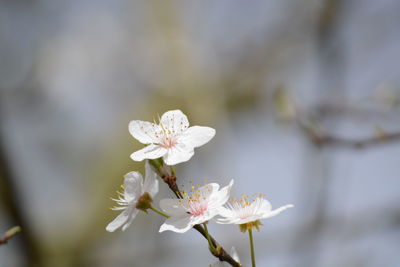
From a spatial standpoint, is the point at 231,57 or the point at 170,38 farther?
the point at 170,38

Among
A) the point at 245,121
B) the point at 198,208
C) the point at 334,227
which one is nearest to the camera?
the point at 198,208

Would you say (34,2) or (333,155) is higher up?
(34,2)

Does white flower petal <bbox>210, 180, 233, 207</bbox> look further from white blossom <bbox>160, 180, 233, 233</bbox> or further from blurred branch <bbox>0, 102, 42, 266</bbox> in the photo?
blurred branch <bbox>0, 102, 42, 266</bbox>

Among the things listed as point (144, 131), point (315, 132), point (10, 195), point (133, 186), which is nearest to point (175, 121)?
point (144, 131)

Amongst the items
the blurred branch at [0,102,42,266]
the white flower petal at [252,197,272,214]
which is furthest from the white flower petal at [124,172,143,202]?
the blurred branch at [0,102,42,266]

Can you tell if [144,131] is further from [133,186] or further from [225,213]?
[225,213]

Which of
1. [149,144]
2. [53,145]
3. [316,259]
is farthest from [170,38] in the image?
[149,144]

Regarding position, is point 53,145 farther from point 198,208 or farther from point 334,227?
point 198,208
